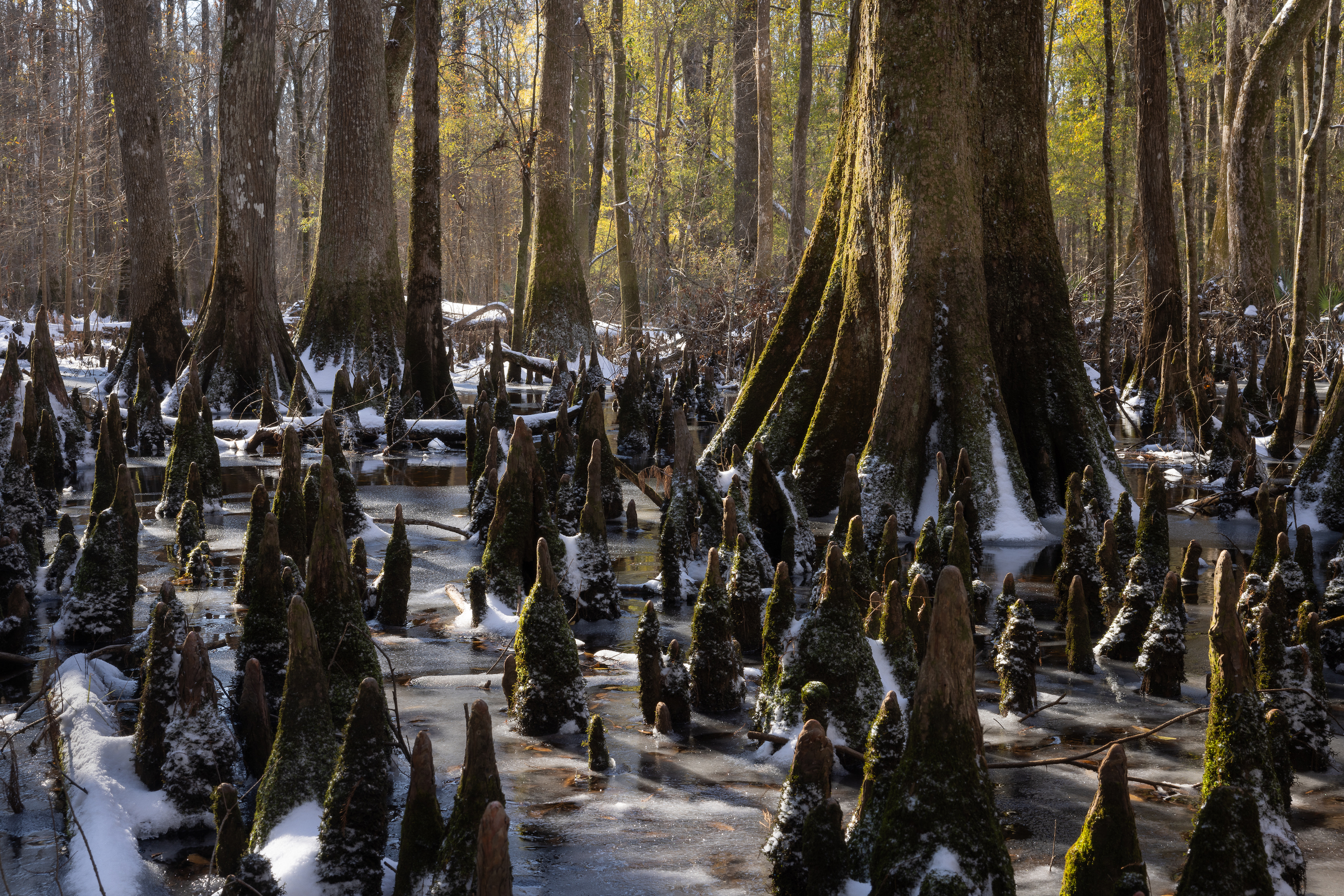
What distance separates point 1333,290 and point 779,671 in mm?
19581

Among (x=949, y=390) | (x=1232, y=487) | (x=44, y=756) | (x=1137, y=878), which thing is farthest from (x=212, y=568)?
(x=1232, y=487)

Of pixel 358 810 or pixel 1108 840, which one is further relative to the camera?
pixel 358 810

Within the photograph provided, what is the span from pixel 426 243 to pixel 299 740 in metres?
9.87

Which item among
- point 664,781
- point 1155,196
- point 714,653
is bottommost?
point 664,781

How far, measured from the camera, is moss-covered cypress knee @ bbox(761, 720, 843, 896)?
2400mm

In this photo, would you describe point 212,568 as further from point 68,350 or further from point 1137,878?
point 68,350

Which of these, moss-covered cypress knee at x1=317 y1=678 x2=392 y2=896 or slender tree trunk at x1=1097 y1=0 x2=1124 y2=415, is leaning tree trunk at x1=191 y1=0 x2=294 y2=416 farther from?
moss-covered cypress knee at x1=317 y1=678 x2=392 y2=896

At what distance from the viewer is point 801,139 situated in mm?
18141

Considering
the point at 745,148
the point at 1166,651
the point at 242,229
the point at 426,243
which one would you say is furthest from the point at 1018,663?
the point at 745,148

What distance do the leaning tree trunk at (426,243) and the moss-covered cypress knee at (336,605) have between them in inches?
328

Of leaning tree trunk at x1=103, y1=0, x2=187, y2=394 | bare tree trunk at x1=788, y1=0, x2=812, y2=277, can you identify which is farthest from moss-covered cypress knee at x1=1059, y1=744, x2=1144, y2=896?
bare tree trunk at x1=788, y1=0, x2=812, y2=277

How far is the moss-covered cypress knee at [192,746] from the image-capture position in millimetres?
2924

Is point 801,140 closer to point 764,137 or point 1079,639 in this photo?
point 764,137

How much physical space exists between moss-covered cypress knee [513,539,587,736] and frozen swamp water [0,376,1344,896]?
0.07 metres
